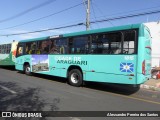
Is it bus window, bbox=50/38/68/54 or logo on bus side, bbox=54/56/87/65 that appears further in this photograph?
bus window, bbox=50/38/68/54

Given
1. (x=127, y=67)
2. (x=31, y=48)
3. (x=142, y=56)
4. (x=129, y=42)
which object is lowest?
(x=127, y=67)

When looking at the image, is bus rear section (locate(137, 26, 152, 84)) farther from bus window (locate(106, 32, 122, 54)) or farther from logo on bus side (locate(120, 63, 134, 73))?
bus window (locate(106, 32, 122, 54))

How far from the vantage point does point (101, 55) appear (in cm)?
1134

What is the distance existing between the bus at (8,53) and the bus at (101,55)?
25.0 feet

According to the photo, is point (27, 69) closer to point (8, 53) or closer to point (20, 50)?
point (20, 50)

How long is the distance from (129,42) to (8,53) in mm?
16600

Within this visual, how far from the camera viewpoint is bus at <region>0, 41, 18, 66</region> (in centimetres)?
2302

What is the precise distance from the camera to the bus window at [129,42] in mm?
10047

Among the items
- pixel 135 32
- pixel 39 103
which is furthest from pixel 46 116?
pixel 135 32

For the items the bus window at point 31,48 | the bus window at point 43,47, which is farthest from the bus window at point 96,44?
the bus window at point 31,48

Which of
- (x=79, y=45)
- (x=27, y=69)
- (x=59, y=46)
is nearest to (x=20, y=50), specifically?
(x=27, y=69)

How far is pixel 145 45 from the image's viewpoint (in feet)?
Result: 33.4

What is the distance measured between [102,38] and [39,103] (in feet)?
15.7

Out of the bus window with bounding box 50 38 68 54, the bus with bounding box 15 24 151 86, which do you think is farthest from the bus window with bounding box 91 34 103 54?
the bus window with bounding box 50 38 68 54
